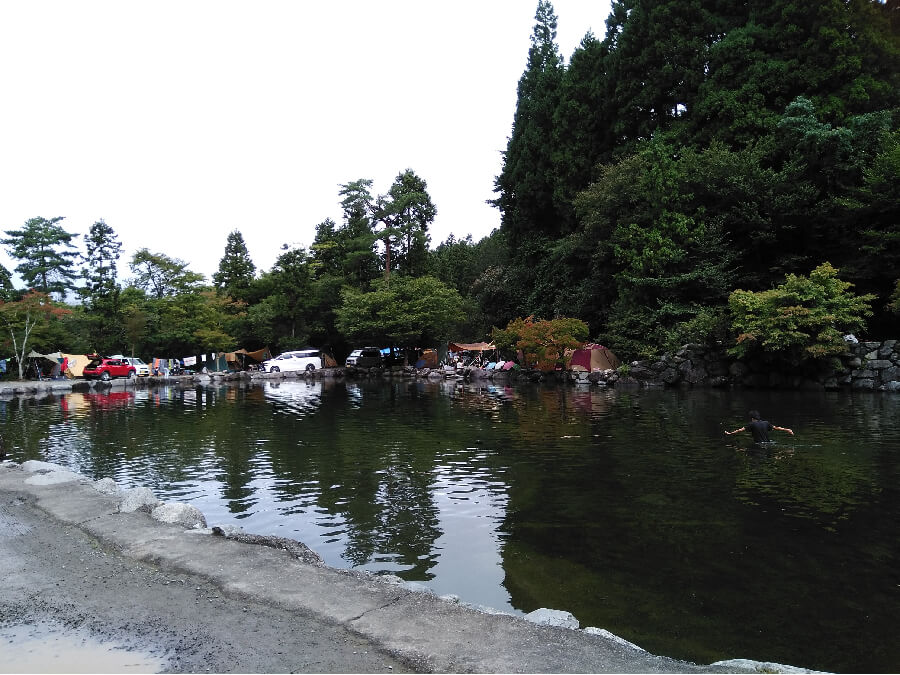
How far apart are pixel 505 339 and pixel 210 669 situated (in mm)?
33378

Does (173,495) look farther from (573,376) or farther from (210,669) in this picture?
(573,376)

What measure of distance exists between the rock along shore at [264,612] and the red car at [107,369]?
3706 centimetres

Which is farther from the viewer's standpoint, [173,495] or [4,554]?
[173,495]

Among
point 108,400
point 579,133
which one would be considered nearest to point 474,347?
point 579,133

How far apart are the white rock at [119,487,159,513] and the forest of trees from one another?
23478mm

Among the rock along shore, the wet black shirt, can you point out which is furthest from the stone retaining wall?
the rock along shore

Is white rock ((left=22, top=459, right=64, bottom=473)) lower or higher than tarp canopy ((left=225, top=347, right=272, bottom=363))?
lower

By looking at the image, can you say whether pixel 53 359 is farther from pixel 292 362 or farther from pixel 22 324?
pixel 292 362

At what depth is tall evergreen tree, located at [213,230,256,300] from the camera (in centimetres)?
5314

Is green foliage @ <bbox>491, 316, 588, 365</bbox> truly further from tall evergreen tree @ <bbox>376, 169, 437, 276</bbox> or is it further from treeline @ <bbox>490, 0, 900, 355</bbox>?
tall evergreen tree @ <bbox>376, 169, 437, 276</bbox>

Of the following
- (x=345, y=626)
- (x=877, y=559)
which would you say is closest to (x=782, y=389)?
(x=877, y=559)

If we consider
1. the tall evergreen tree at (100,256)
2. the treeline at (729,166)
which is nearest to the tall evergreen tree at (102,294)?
the tall evergreen tree at (100,256)

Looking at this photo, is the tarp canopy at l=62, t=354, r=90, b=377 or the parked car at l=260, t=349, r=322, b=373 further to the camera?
the parked car at l=260, t=349, r=322, b=373

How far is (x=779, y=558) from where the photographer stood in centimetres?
645
